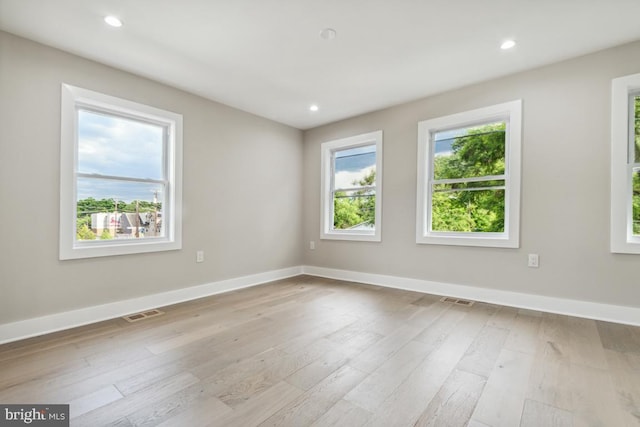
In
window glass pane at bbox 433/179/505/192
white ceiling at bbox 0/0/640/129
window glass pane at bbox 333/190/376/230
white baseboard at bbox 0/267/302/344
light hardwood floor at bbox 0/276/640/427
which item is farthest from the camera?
window glass pane at bbox 333/190/376/230

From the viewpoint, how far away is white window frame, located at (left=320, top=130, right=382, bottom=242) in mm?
4094

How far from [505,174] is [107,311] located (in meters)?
4.25

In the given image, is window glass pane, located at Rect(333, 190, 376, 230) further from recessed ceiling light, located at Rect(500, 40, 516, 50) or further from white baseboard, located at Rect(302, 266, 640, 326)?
recessed ceiling light, located at Rect(500, 40, 516, 50)

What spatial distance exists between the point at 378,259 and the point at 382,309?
115 centimetres

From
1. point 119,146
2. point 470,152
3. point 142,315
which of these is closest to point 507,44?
point 470,152

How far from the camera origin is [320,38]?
96.5 inches

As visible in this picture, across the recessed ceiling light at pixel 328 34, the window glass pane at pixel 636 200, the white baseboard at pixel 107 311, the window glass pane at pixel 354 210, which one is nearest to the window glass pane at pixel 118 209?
Answer: the white baseboard at pixel 107 311

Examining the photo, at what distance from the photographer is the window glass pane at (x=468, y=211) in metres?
3.28

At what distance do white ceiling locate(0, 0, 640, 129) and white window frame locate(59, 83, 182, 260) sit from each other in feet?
1.23

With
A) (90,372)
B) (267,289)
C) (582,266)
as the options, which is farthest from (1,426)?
(582,266)

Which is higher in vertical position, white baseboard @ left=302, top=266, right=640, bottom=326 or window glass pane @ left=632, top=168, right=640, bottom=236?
window glass pane @ left=632, top=168, right=640, bottom=236

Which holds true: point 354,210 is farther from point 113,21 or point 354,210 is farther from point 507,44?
point 113,21

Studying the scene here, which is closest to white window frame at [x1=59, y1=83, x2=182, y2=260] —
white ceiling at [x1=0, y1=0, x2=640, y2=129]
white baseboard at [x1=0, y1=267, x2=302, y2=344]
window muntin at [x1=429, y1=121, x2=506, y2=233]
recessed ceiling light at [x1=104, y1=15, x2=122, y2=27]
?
white ceiling at [x1=0, y1=0, x2=640, y2=129]

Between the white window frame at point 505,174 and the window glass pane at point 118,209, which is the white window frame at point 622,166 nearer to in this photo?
the white window frame at point 505,174
